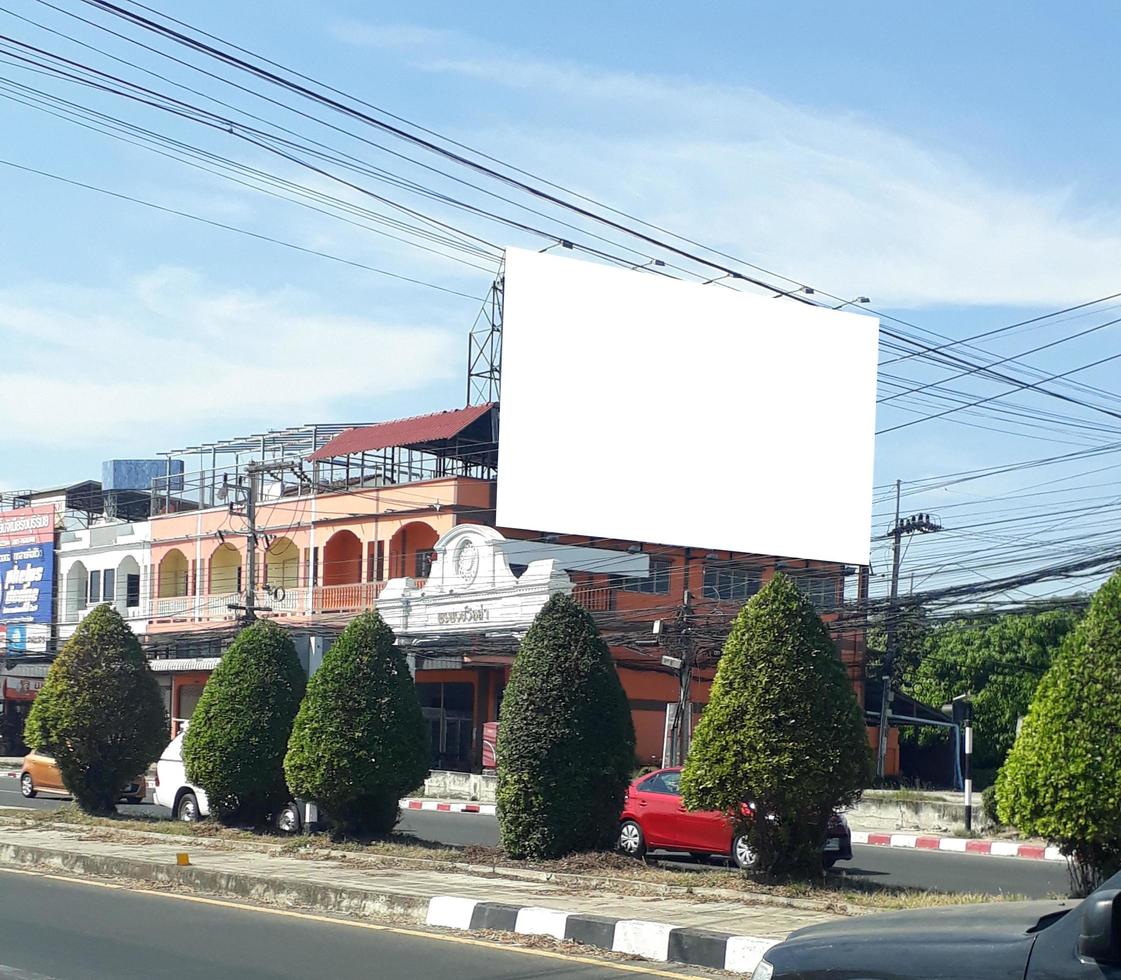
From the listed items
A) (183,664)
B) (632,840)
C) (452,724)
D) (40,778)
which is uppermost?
(632,840)

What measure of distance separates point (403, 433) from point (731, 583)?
1181 centimetres

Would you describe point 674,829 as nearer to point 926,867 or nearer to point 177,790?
point 926,867

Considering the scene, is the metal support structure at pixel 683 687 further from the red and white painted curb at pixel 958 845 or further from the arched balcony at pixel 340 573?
the arched balcony at pixel 340 573

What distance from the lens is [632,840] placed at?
1733 cm

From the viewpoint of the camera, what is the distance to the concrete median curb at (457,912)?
9.00 metres

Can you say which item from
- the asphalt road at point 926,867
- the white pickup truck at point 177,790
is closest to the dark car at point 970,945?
the asphalt road at point 926,867

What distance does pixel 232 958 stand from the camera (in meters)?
9.23

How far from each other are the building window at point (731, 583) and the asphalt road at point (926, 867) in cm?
1449

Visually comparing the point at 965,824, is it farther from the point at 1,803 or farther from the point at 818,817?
the point at 1,803

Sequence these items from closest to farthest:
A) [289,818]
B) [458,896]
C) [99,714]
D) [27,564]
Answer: [458,896] < [289,818] < [99,714] < [27,564]

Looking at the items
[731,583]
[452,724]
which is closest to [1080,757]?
[731,583]

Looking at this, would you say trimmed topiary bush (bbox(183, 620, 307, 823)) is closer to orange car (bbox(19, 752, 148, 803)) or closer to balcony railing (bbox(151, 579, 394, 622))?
orange car (bbox(19, 752, 148, 803))

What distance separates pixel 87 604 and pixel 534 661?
140ft

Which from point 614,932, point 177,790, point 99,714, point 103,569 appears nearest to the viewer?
point 614,932
